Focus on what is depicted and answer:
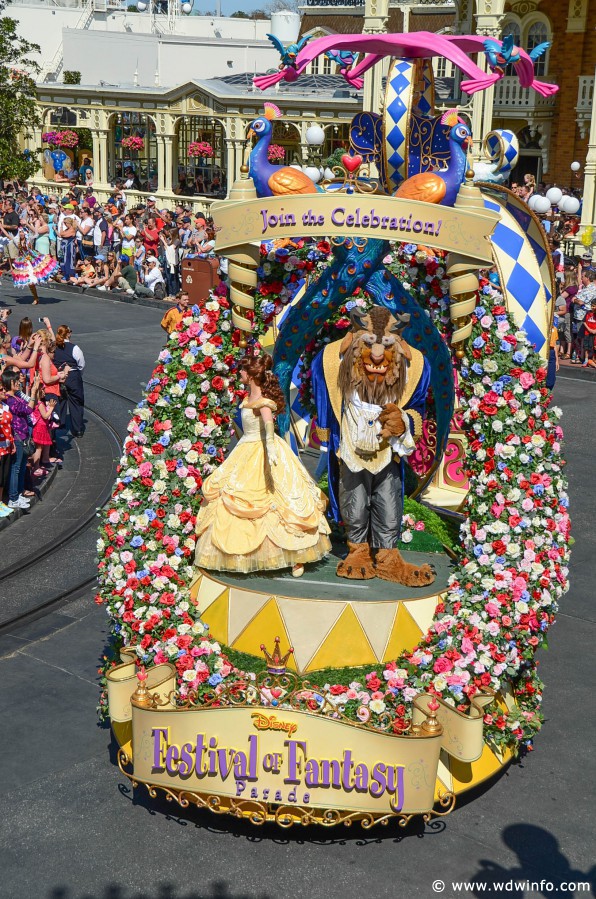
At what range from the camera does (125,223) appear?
81.1 ft

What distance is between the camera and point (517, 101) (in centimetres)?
3497

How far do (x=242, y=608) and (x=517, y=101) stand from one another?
31.3m

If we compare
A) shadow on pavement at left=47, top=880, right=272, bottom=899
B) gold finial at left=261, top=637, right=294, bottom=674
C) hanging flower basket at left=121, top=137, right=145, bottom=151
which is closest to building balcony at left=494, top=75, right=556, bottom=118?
hanging flower basket at left=121, top=137, right=145, bottom=151

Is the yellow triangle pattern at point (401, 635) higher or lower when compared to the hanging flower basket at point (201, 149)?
lower

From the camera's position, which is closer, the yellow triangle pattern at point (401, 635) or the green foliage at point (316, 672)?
the green foliage at point (316, 672)

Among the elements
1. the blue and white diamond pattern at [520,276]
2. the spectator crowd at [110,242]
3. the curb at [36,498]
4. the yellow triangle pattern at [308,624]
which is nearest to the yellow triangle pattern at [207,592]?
the yellow triangle pattern at [308,624]

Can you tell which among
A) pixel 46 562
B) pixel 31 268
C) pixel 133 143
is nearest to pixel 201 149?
pixel 133 143

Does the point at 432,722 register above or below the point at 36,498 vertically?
above

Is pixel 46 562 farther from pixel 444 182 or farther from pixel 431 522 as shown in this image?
pixel 444 182

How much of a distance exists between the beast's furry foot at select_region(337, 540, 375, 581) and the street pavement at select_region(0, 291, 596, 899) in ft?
5.10

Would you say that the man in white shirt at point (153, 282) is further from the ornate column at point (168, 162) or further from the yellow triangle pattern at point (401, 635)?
the yellow triangle pattern at point (401, 635)

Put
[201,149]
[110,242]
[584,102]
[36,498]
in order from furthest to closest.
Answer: [201,149], [584,102], [110,242], [36,498]

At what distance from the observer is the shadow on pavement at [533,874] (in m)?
5.79

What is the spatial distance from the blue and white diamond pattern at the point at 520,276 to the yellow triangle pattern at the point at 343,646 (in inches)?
157
